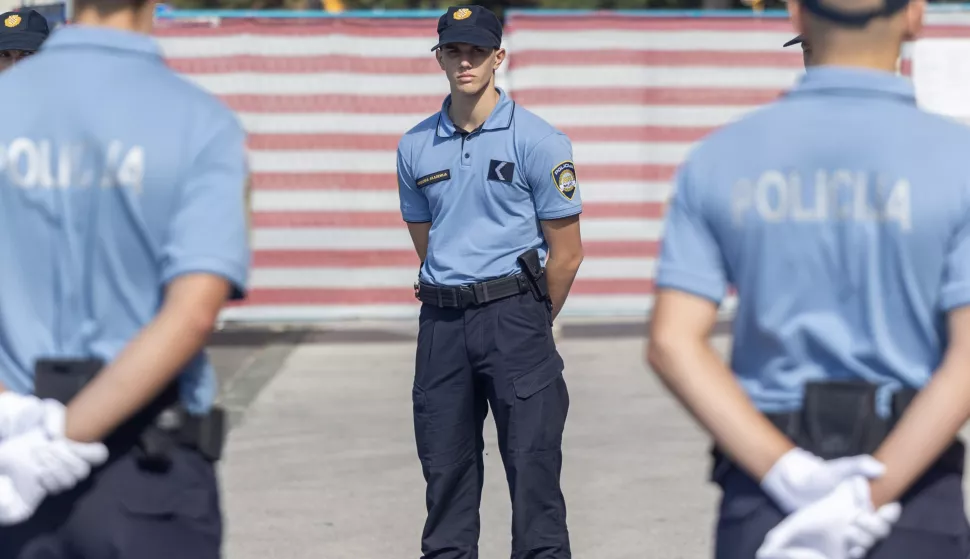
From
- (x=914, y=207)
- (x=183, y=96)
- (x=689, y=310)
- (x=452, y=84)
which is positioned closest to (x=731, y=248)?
(x=689, y=310)

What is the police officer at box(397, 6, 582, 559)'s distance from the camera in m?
5.38

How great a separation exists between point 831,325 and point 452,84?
10.1 ft

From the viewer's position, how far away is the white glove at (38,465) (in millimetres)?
2795

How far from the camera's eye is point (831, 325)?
2758 mm

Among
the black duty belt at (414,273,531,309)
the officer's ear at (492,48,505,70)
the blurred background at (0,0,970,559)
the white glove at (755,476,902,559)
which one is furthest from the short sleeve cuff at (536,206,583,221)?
the blurred background at (0,0,970,559)

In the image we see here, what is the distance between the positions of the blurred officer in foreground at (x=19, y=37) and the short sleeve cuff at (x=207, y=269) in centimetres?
377

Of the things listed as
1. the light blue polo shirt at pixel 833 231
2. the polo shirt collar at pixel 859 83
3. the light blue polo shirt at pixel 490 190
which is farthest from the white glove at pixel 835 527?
the light blue polo shirt at pixel 490 190

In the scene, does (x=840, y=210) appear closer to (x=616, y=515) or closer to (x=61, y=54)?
(x=61, y=54)

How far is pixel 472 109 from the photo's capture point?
561 centimetres

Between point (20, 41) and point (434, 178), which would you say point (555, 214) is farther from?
point (20, 41)

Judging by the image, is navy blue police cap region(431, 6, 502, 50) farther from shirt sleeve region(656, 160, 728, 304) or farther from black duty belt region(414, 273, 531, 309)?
shirt sleeve region(656, 160, 728, 304)

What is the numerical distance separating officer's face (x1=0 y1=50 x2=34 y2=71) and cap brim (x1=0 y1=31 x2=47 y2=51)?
29 millimetres

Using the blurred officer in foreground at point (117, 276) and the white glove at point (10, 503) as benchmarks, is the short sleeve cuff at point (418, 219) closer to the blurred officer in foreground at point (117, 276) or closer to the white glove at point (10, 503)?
the blurred officer in foreground at point (117, 276)

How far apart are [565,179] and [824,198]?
9.31 feet
